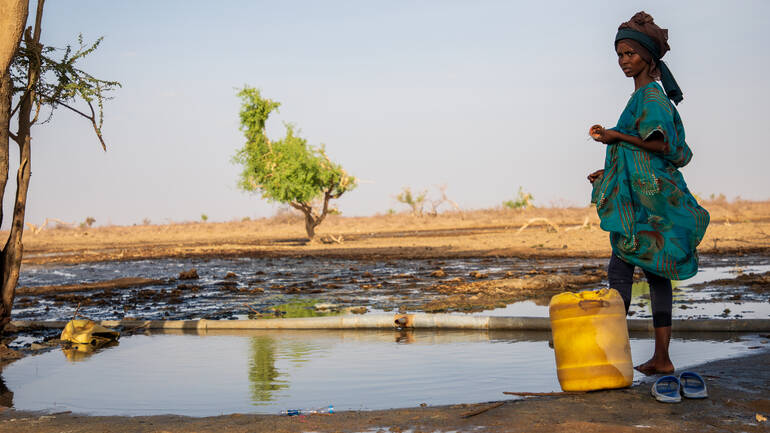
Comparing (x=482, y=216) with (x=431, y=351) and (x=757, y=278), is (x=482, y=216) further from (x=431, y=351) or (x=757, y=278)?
(x=431, y=351)

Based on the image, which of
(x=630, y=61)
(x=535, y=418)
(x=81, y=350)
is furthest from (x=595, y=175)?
(x=81, y=350)

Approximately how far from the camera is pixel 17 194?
7.90 meters

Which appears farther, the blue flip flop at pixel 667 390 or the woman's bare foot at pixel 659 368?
the woman's bare foot at pixel 659 368

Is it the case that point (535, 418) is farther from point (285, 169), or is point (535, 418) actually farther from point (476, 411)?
point (285, 169)

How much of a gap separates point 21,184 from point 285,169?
23.8 meters

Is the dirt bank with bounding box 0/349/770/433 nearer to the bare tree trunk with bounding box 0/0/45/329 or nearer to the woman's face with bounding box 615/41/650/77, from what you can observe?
the woman's face with bounding box 615/41/650/77

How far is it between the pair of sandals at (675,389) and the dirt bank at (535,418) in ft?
0.13

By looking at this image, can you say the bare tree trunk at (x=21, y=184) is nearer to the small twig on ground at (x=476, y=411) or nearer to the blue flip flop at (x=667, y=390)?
the small twig on ground at (x=476, y=411)

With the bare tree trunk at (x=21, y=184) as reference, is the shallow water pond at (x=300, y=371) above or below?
below

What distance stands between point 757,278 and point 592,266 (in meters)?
4.23

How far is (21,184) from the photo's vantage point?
7910mm


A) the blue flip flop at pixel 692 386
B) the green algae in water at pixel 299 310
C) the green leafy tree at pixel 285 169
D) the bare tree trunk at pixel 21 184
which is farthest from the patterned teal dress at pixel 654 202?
the green leafy tree at pixel 285 169

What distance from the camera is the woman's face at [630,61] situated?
4.45 meters

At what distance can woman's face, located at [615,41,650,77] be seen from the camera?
14.6 feet
